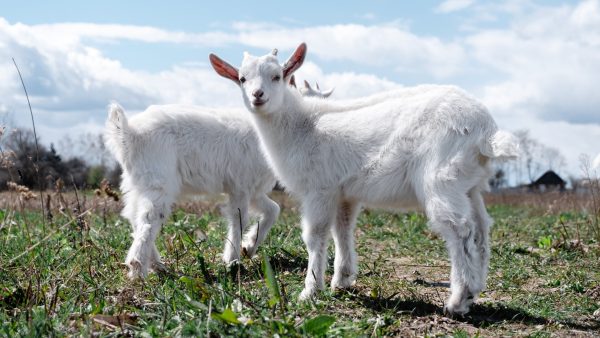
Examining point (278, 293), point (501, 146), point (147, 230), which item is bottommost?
point (147, 230)

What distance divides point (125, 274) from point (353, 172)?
221 centimetres

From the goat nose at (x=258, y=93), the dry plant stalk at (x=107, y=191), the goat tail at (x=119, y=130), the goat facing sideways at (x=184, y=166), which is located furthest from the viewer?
the dry plant stalk at (x=107, y=191)

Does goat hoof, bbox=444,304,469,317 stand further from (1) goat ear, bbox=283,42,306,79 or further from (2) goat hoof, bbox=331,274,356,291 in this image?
(1) goat ear, bbox=283,42,306,79

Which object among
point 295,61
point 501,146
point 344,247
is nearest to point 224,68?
point 295,61

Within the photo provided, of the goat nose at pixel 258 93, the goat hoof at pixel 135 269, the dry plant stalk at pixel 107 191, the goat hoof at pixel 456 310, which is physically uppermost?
the goat nose at pixel 258 93

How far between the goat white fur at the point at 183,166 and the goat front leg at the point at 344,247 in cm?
99

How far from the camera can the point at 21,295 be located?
499cm

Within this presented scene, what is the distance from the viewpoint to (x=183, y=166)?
6.99 metres

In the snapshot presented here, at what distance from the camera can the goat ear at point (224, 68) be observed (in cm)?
618

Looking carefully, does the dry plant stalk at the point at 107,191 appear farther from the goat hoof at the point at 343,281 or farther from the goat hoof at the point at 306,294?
the goat hoof at the point at 306,294

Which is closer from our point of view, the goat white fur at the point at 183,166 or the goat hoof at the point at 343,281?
the goat hoof at the point at 343,281

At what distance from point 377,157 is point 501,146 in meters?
0.93

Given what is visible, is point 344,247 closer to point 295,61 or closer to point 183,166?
point 295,61

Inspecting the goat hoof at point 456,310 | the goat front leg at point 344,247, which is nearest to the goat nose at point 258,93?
the goat front leg at point 344,247
